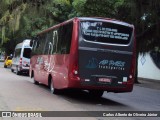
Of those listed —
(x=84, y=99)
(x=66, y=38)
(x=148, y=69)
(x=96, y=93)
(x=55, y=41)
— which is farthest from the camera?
(x=148, y=69)

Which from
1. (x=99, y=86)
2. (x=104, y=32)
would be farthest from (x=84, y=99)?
(x=104, y=32)

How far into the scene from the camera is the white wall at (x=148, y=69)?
4128 centimetres

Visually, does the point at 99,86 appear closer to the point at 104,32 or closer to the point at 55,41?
the point at 104,32

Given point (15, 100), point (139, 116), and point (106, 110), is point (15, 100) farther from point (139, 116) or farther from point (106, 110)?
point (139, 116)

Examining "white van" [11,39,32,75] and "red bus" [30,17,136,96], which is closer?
"red bus" [30,17,136,96]

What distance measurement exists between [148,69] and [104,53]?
89.1 feet

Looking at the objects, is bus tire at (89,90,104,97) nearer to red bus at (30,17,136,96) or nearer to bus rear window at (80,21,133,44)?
red bus at (30,17,136,96)

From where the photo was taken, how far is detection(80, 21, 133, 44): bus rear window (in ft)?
53.1

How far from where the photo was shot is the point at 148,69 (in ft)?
140

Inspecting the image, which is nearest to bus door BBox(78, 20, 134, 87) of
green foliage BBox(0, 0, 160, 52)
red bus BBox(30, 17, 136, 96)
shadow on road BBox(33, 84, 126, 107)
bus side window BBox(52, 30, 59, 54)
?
red bus BBox(30, 17, 136, 96)

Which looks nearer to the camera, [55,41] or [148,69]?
[55,41]

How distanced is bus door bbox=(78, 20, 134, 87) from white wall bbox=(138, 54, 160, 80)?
985 inches

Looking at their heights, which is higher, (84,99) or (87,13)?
Result: (87,13)

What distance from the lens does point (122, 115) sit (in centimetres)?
1309
